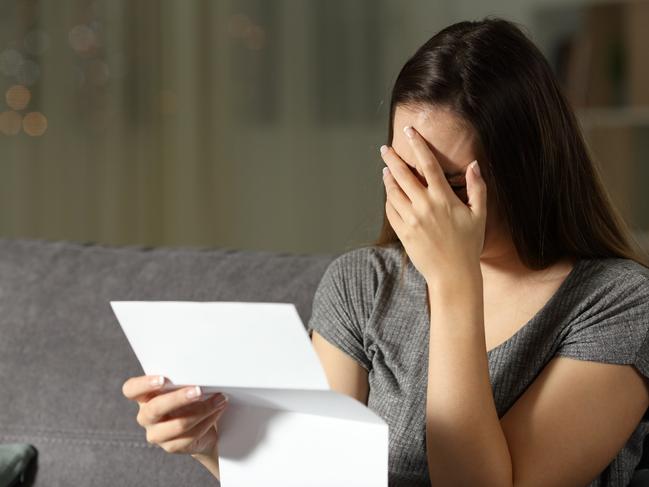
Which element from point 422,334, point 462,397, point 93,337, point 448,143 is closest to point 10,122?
point 93,337

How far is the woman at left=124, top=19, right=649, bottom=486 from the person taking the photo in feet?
3.97

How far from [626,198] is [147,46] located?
1.75m

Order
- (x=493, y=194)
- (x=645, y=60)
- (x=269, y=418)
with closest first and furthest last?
(x=269, y=418) < (x=493, y=194) < (x=645, y=60)

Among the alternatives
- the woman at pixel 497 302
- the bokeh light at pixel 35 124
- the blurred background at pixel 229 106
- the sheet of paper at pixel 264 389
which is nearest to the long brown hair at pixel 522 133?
the woman at pixel 497 302

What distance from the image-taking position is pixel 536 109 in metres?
1.29

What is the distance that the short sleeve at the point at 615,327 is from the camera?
1.25m

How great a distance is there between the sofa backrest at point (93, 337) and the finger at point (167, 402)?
47 centimetres

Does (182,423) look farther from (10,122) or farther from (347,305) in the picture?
(10,122)

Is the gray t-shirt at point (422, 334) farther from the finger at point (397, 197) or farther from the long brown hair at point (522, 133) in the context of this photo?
the finger at point (397, 197)

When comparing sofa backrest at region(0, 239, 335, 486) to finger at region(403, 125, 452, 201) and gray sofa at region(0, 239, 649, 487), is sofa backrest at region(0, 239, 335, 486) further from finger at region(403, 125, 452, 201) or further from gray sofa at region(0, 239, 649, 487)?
finger at region(403, 125, 452, 201)

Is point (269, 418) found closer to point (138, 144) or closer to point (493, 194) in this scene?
point (493, 194)

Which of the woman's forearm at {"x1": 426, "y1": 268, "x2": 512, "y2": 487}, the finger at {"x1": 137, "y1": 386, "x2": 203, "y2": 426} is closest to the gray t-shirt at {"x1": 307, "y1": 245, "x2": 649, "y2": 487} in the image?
the woman's forearm at {"x1": 426, "y1": 268, "x2": 512, "y2": 487}

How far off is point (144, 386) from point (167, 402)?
33 mm

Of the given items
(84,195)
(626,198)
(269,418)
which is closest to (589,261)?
(269,418)
